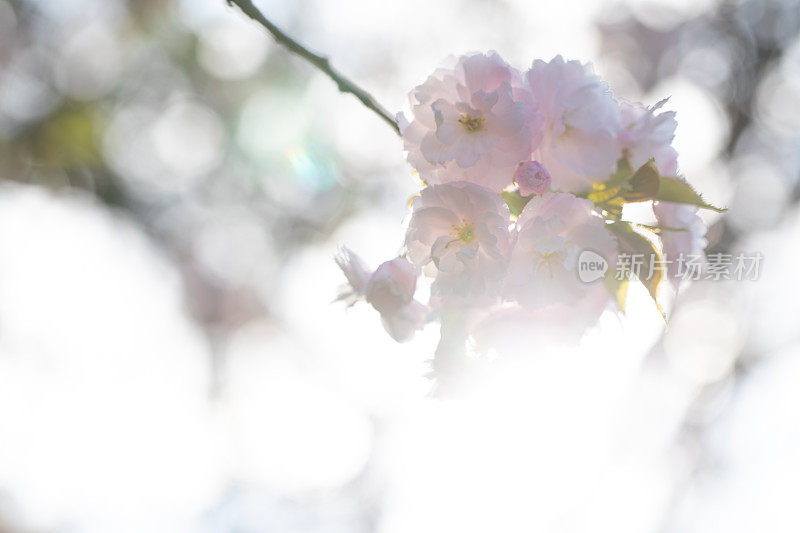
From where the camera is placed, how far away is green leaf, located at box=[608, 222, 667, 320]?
32.1 inches

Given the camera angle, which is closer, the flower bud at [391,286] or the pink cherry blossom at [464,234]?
the pink cherry blossom at [464,234]

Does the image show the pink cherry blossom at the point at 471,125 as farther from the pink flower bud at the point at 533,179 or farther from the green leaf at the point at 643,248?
the green leaf at the point at 643,248

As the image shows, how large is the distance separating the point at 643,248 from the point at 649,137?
151 mm

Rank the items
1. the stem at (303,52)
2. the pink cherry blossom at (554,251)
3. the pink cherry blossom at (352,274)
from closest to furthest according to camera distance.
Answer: the pink cherry blossom at (554,251) < the stem at (303,52) < the pink cherry blossom at (352,274)

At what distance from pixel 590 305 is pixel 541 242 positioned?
16 centimetres

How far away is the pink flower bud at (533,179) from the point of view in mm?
806

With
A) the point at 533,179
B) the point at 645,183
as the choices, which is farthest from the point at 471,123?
the point at 645,183

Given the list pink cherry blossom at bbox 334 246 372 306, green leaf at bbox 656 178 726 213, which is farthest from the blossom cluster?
pink cherry blossom at bbox 334 246 372 306

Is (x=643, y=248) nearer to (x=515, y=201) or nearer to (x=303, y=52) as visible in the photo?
(x=515, y=201)

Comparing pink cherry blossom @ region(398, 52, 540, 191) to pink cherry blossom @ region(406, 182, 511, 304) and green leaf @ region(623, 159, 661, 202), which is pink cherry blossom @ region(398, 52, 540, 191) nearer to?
pink cherry blossom @ region(406, 182, 511, 304)

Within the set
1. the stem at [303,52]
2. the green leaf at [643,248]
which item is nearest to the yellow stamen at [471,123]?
the stem at [303,52]

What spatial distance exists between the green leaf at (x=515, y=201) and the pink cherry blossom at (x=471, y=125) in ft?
0.07

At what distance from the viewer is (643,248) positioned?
0.82 m

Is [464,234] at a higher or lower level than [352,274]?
lower
